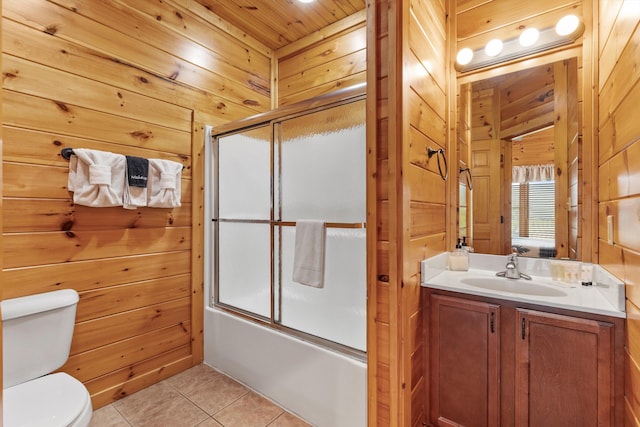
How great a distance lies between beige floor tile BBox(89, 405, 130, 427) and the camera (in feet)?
5.78

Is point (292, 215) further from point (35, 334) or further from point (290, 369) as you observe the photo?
point (35, 334)

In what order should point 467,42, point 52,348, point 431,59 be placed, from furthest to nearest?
point 467,42
point 431,59
point 52,348

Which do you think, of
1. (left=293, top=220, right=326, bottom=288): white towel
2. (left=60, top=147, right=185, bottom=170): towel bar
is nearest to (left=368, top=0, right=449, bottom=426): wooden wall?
(left=293, top=220, right=326, bottom=288): white towel

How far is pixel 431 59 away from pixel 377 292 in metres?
1.34

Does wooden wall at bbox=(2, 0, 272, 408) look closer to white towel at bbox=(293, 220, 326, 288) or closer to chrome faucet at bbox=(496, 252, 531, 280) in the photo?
white towel at bbox=(293, 220, 326, 288)

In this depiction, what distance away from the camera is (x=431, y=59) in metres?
1.80

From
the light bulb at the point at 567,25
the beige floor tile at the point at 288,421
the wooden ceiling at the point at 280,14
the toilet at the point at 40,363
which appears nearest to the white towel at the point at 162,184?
the toilet at the point at 40,363

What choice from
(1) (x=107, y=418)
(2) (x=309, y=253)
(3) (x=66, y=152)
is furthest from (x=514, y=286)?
(3) (x=66, y=152)

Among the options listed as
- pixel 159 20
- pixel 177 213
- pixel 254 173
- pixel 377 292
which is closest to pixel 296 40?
pixel 159 20

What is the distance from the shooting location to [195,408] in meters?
1.90

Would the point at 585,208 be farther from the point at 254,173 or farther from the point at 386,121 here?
the point at 254,173

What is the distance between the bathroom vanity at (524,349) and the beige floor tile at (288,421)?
0.71 meters

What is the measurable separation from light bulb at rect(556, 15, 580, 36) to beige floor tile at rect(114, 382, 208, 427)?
2949 millimetres

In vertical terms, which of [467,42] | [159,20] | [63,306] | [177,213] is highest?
[159,20]
